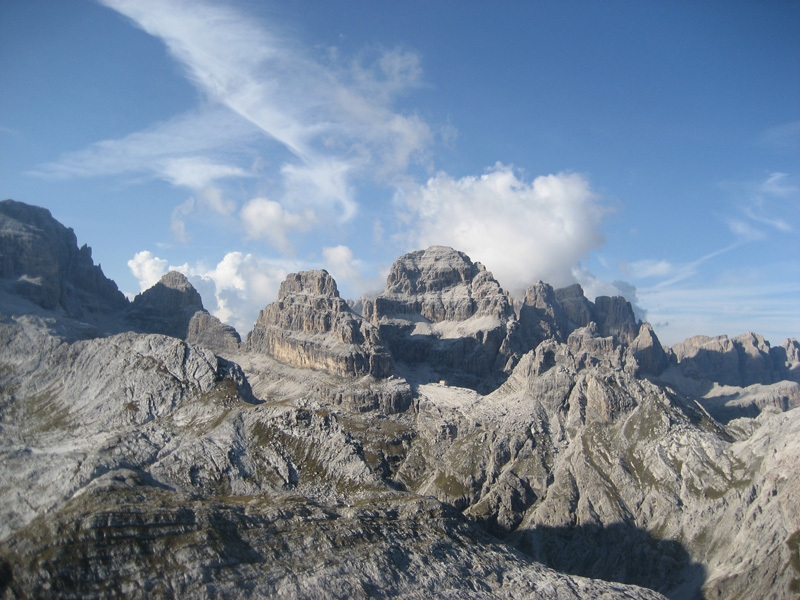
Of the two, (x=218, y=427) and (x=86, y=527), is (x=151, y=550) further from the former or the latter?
(x=218, y=427)

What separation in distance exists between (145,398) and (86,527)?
79.8m

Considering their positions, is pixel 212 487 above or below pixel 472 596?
above

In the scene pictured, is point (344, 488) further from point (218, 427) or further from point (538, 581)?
point (538, 581)

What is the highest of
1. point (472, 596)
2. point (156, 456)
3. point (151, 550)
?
point (156, 456)

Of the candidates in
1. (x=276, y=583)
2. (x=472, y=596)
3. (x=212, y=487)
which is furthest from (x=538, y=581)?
(x=212, y=487)

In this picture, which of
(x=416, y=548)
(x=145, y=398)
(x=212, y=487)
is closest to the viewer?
(x=416, y=548)

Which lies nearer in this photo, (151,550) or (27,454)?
(151,550)

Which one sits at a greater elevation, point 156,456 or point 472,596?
point 156,456

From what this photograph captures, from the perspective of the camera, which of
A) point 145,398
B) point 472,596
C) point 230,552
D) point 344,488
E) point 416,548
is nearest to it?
point 230,552

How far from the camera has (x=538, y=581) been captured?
447 ft

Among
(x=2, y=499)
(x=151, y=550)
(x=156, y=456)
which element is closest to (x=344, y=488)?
(x=156, y=456)

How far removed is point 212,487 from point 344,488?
28.7 m

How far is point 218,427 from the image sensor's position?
168m

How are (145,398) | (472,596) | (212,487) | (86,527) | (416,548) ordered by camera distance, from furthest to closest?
(145,398), (212,487), (416,548), (472,596), (86,527)
